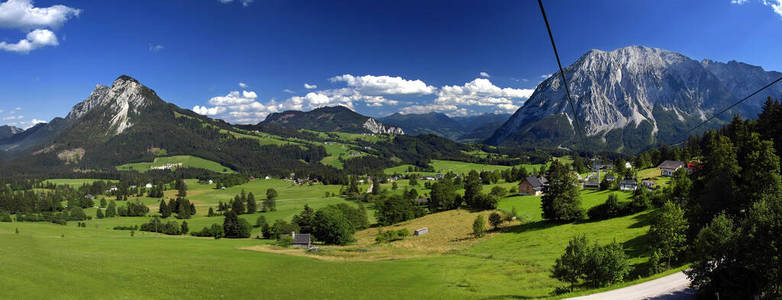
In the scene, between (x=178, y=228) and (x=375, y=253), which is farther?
(x=178, y=228)

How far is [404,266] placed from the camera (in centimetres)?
4769

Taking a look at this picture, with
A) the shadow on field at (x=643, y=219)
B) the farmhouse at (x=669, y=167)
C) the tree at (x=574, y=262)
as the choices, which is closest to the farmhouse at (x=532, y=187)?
the farmhouse at (x=669, y=167)

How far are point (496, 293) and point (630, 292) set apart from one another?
1035 cm

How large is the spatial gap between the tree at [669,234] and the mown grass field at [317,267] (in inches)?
149

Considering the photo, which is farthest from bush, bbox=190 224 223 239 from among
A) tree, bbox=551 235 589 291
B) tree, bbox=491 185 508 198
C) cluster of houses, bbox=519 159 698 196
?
tree, bbox=551 235 589 291

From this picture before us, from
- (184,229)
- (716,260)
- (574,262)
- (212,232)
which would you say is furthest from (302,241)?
(716,260)

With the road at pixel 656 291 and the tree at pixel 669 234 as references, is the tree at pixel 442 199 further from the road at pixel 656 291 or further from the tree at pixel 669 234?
the road at pixel 656 291

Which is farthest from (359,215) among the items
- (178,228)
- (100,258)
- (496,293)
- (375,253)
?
(496,293)

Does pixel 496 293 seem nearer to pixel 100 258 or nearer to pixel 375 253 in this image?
pixel 375 253

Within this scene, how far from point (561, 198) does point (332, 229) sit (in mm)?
48163

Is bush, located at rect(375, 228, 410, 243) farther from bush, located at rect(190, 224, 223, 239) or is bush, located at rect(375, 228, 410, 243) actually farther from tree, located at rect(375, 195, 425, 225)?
bush, located at rect(190, 224, 223, 239)

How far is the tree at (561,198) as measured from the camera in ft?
207

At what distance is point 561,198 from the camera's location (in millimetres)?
64750

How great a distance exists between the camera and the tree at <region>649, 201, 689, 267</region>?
101 ft
